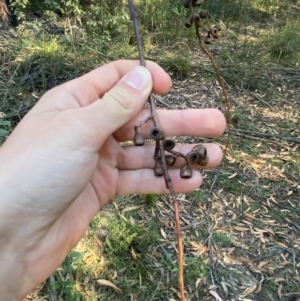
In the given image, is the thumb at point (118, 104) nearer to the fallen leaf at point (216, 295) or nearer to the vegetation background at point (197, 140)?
the vegetation background at point (197, 140)

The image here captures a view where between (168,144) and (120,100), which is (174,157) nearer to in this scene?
(168,144)

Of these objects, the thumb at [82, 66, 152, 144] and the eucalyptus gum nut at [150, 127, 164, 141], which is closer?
the eucalyptus gum nut at [150, 127, 164, 141]

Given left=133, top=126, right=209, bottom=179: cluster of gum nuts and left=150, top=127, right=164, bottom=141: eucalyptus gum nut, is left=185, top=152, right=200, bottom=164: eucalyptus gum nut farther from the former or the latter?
left=150, top=127, right=164, bottom=141: eucalyptus gum nut

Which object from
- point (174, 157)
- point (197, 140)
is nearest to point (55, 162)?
point (174, 157)

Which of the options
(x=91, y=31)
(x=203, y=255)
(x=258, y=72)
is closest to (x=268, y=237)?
(x=203, y=255)

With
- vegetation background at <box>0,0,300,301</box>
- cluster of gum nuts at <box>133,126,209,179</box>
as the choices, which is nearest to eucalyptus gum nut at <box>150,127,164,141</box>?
cluster of gum nuts at <box>133,126,209,179</box>

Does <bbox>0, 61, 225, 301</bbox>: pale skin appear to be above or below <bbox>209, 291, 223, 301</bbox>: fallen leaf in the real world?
above

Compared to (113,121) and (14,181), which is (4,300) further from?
(113,121)
